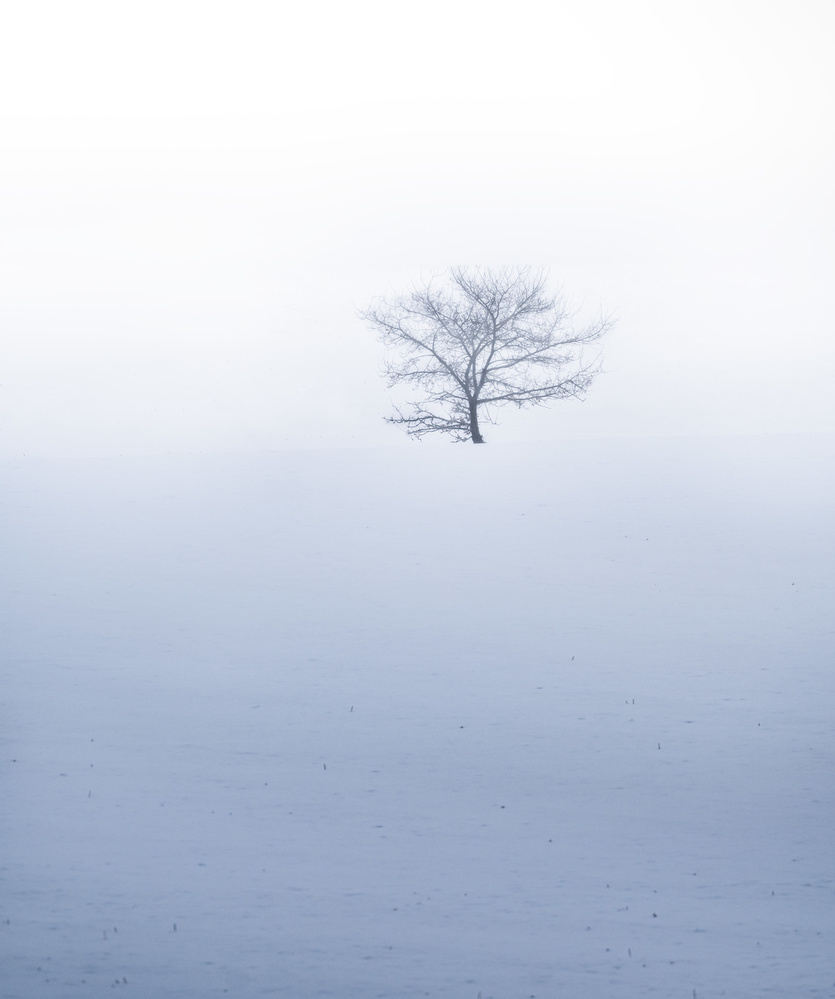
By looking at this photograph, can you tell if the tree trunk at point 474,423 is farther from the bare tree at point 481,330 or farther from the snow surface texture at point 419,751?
the snow surface texture at point 419,751

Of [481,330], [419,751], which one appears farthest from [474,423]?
[419,751]

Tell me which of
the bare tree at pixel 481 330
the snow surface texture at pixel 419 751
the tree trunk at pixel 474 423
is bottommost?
the snow surface texture at pixel 419 751

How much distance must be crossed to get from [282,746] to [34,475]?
55.0ft

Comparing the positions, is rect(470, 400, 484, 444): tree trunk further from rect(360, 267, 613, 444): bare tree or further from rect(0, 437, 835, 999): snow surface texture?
rect(0, 437, 835, 999): snow surface texture

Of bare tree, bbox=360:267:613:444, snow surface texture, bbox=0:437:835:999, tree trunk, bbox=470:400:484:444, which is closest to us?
snow surface texture, bbox=0:437:835:999

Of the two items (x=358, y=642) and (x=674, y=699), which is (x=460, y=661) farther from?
(x=674, y=699)

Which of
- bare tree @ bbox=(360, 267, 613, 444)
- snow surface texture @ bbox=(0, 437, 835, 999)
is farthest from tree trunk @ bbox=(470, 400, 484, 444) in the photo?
snow surface texture @ bbox=(0, 437, 835, 999)

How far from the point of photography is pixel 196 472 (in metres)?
25.4

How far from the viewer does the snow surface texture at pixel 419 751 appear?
6809 mm

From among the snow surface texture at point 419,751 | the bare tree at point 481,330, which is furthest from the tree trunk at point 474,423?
the snow surface texture at point 419,751

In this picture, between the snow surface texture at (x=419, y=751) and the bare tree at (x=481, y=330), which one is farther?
the bare tree at (x=481, y=330)

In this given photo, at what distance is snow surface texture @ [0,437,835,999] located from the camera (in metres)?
6.81

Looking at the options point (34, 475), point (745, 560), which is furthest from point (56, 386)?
point (745, 560)

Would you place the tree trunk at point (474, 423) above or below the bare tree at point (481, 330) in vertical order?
below
